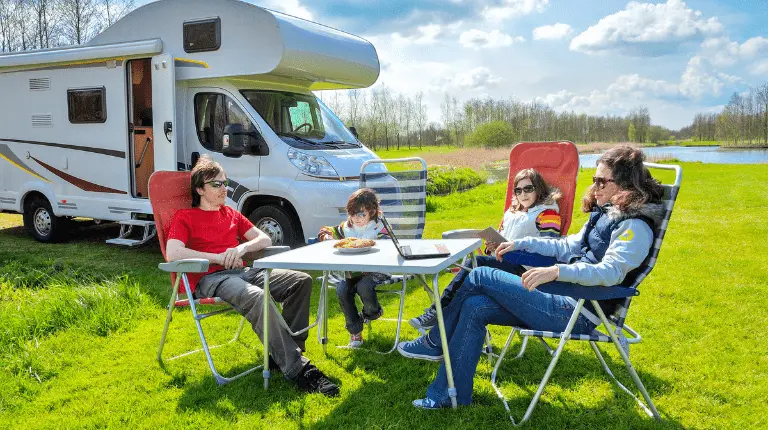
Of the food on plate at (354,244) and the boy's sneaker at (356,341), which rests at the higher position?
the food on plate at (354,244)

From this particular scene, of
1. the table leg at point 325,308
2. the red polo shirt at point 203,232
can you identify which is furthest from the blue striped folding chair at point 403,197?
the red polo shirt at point 203,232

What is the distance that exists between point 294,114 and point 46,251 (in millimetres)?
3893

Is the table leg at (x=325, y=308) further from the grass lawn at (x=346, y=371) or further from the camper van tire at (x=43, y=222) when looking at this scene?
the camper van tire at (x=43, y=222)

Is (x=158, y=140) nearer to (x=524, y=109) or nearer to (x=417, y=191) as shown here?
(x=417, y=191)

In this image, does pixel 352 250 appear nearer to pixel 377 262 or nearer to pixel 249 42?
pixel 377 262

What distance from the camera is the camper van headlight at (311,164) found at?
6.72 m

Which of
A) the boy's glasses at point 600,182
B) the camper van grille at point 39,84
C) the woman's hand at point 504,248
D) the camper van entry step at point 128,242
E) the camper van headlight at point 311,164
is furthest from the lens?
the camper van grille at point 39,84

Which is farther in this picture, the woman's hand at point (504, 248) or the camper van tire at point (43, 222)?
the camper van tire at point (43, 222)

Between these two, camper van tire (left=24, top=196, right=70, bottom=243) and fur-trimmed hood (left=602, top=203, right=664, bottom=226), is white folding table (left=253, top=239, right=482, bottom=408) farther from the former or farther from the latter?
camper van tire (left=24, top=196, right=70, bottom=243)

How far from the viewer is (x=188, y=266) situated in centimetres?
366

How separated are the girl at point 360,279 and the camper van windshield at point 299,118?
2670 mm

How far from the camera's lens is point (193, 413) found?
3.39 m

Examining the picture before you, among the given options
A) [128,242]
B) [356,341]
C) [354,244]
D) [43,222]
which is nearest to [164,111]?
[128,242]

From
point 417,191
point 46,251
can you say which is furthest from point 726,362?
point 46,251
